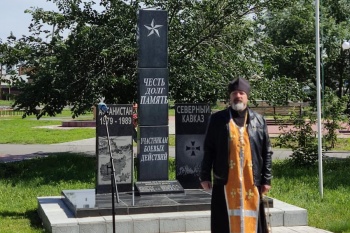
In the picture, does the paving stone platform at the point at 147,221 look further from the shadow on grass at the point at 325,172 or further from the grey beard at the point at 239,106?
the shadow on grass at the point at 325,172

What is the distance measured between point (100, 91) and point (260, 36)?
4.30m

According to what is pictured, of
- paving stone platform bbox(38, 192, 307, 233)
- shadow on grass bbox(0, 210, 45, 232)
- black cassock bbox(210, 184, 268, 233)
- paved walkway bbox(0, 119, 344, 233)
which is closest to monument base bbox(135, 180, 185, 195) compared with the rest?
paving stone platform bbox(38, 192, 307, 233)

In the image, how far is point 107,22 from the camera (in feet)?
44.4

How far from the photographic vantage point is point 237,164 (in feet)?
17.9

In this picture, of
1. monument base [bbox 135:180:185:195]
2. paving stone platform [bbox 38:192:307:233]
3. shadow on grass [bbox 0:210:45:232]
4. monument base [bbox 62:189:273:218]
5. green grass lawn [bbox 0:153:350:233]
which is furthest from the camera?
monument base [bbox 135:180:185:195]

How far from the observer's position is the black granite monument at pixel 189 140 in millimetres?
10148

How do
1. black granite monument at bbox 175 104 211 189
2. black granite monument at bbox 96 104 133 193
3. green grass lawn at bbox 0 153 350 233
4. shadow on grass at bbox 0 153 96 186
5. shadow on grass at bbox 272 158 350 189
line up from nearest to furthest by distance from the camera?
green grass lawn at bbox 0 153 350 233
black granite monument at bbox 96 104 133 193
black granite monument at bbox 175 104 211 189
shadow on grass at bbox 272 158 350 189
shadow on grass at bbox 0 153 96 186

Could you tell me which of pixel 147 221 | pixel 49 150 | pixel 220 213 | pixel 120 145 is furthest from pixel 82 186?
pixel 49 150

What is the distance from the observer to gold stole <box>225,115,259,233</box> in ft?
17.9

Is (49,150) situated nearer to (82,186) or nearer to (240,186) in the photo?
(82,186)

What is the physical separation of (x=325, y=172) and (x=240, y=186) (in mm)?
8376

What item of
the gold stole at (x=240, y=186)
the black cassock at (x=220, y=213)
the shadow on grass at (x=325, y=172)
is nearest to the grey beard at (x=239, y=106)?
the gold stole at (x=240, y=186)

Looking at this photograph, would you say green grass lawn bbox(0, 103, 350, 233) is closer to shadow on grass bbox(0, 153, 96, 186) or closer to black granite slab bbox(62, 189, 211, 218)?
shadow on grass bbox(0, 153, 96, 186)

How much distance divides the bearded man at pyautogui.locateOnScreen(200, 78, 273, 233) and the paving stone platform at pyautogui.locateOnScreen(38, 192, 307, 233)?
2.29 metres
